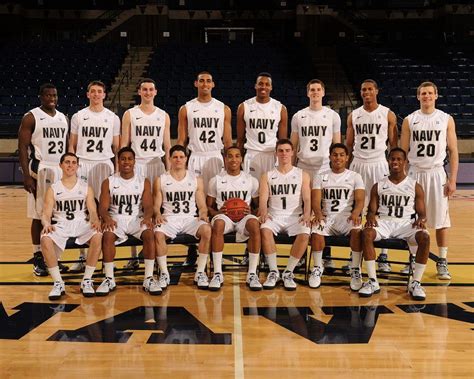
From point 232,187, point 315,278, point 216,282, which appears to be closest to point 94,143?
point 232,187

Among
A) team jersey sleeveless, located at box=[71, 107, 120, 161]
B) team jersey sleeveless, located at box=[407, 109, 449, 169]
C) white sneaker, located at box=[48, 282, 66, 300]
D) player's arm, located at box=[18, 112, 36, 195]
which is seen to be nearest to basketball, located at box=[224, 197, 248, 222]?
team jersey sleeveless, located at box=[71, 107, 120, 161]

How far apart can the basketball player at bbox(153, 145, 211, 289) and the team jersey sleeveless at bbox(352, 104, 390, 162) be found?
1.54 meters

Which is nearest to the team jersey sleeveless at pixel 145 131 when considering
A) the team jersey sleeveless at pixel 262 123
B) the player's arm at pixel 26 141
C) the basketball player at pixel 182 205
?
the basketball player at pixel 182 205

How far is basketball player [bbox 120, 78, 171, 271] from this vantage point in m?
5.45

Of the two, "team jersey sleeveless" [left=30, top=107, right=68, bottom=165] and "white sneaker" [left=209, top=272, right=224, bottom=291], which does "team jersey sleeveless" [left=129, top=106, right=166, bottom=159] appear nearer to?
"team jersey sleeveless" [left=30, top=107, right=68, bottom=165]

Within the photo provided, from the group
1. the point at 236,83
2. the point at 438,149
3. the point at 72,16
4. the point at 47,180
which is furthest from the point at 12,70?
the point at 438,149

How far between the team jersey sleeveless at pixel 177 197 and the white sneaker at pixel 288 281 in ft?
3.07

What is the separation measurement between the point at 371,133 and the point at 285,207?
1.08 m

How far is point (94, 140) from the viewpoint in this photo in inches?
213

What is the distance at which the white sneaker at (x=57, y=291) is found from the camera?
4570mm

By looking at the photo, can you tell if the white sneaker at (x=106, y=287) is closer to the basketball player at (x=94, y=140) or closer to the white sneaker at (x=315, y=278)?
the basketball player at (x=94, y=140)

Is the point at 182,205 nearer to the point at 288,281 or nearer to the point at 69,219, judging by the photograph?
the point at 69,219

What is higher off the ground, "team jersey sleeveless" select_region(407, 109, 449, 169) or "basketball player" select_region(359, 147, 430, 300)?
"team jersey sleeveless" select_region(407, 109, 449, 169)

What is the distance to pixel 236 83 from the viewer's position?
1463 cm
